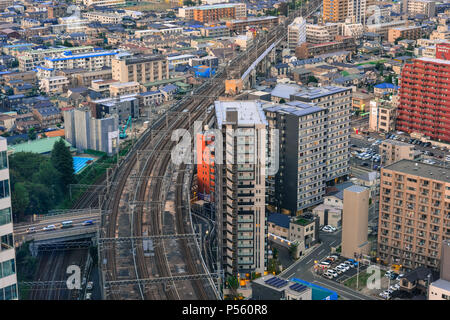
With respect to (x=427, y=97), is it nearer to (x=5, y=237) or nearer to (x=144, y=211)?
(x=144, y=211)

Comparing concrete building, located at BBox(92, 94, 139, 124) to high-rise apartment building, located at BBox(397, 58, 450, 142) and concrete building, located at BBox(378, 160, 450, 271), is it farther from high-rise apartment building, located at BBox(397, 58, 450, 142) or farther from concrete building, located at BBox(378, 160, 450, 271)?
concrete building, located at BBox(378, 160, 450, 271)

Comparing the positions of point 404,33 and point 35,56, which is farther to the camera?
point 404,33

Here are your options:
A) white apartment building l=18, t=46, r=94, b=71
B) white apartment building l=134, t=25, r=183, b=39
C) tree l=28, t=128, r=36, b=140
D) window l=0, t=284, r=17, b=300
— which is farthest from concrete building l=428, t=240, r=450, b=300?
white apartment building l=134, t=25, r=183, b=39

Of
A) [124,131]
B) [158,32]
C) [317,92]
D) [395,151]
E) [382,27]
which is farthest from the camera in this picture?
[382,27]

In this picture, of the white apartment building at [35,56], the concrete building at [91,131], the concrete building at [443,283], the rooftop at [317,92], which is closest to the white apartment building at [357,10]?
the white apartment building at [35,56]

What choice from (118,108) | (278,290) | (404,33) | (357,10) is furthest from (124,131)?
(357,10)
